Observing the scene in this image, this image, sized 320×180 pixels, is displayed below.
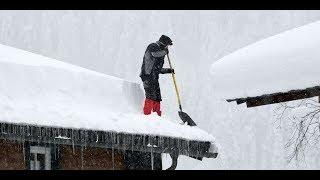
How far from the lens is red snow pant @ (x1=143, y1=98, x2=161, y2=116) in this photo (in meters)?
8.03

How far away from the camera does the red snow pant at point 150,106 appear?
316 inches

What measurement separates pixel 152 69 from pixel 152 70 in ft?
0.05

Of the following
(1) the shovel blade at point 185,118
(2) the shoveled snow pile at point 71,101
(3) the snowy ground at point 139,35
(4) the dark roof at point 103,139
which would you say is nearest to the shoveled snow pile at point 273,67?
(4) the dark roof at point 103,139

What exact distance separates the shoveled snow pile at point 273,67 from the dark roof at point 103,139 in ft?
8.26

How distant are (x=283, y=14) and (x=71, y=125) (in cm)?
17276

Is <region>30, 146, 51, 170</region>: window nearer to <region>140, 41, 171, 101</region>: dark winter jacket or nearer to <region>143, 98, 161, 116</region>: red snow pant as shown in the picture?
<region>143, 98, 161, 116</region>: red snow pant

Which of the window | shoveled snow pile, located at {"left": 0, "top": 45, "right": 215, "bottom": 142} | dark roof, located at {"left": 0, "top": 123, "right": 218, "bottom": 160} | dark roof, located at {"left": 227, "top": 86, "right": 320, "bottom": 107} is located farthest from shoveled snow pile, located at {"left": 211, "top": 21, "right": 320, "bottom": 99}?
the window

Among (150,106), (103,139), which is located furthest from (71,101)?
(150,106)

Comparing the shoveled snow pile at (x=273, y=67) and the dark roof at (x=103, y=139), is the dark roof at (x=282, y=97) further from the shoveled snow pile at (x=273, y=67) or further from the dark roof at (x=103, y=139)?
the dark roof at (x=103, y=139)

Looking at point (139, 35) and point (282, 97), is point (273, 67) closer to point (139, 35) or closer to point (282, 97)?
point (282, 97)

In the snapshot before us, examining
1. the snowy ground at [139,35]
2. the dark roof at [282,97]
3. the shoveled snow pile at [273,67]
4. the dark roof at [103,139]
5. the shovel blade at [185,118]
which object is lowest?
the dark roof at [103,139]

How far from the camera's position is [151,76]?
318 inches

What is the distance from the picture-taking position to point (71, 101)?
296 inches
